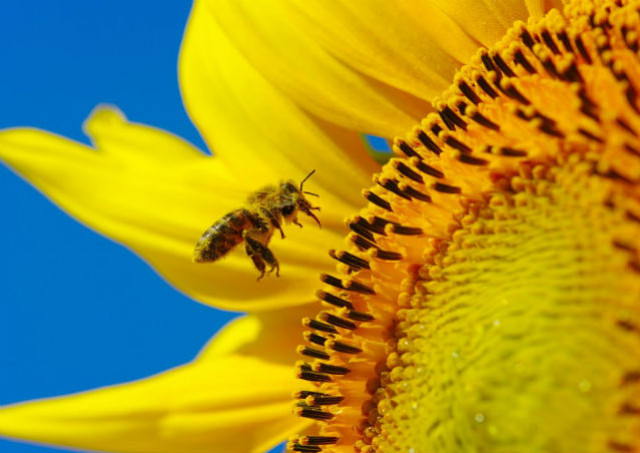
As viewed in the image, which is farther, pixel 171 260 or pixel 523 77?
pixel 171 260

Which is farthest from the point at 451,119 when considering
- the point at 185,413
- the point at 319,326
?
the point at 185,413

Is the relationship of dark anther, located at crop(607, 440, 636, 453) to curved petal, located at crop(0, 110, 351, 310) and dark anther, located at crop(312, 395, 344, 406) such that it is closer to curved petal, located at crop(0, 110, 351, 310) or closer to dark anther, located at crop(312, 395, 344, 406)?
dark anther, located at crop(312, 395, 344, 406)

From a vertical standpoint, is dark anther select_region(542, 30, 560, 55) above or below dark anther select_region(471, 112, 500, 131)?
above

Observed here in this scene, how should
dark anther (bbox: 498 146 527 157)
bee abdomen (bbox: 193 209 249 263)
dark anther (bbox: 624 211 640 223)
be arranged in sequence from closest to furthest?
dark anther (bbox: 624 211 640 223)
dark anther (bbox: 498 146 527 157)
bee abdomen (bbox: 193 209 249 263)

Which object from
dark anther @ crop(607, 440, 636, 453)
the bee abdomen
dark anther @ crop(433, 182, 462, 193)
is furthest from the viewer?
the bee abdomen

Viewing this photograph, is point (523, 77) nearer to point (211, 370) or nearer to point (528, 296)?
point (528, 296)


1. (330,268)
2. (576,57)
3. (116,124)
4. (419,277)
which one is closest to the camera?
(576,57)

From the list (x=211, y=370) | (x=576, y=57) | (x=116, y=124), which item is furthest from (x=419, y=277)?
(x=116, y=124)

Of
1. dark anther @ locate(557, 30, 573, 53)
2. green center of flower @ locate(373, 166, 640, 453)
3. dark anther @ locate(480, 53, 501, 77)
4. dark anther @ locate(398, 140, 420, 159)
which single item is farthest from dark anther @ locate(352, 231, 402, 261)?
dark anther @ locate(557, 30, 573, 53)
